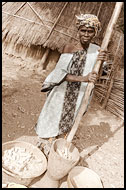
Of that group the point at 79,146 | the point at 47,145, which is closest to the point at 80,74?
the point at 47,145

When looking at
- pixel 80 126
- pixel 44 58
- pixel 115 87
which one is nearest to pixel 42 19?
pixel 44 58

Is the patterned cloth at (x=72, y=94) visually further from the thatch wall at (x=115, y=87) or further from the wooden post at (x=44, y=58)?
the wooden post at (x=44, y=58)

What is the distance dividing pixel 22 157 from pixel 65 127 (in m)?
0.66

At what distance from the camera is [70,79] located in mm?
1945

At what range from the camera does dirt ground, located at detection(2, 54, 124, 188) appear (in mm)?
2680

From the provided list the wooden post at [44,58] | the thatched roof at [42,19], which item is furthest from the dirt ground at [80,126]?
the thatched roof at [42,19]

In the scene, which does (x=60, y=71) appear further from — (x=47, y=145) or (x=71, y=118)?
(x=47, y=145)

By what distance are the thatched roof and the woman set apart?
107 inches

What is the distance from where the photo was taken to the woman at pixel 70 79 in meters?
1.88

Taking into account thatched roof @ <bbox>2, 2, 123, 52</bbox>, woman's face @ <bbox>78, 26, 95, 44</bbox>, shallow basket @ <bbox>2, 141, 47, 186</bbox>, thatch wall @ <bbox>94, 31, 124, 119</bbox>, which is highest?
thatched roof @ <bbox>2, 2, 123, 52</bbox>

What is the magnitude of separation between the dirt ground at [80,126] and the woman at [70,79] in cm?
67

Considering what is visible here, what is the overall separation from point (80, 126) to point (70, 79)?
1820 millimetres

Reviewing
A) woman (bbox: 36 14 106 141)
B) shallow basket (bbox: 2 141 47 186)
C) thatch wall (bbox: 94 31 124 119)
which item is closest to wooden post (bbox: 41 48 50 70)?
thatch wall (bbox: 94 31 124 119)

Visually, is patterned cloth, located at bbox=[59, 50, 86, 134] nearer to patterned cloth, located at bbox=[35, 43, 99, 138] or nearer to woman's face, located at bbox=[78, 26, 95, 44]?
patterned cloth, located at bbox=[35, 43, 99, 138]
